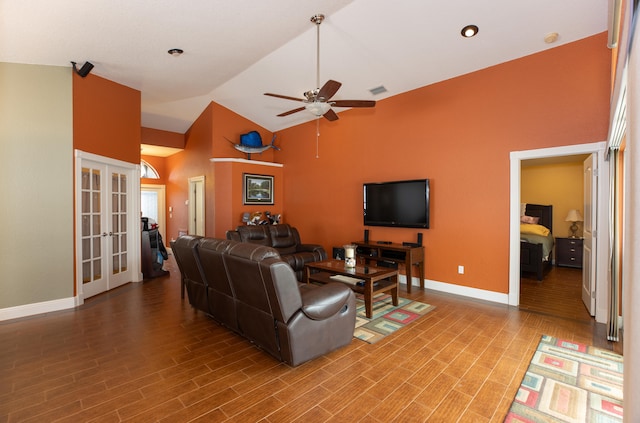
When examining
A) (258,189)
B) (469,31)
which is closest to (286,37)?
(469,31)

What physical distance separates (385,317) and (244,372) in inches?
70.9

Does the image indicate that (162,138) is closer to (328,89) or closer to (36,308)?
(36,308)

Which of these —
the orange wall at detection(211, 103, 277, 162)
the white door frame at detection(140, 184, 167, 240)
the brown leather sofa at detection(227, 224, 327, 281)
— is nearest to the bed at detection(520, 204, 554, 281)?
the brown leather sofa at detection(227, 224, 327, 281)

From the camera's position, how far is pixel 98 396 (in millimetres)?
2139

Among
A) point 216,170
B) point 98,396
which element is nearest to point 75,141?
point 216,170

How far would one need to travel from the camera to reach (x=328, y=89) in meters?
3.18

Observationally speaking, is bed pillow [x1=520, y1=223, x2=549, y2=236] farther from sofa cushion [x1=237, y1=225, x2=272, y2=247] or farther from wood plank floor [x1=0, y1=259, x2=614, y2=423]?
sofa cushion [x1=237, y1=225, x2=272, y2=247]

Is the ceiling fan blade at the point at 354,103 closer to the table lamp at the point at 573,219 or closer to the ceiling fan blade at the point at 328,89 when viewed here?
the ceiling fan blade at the point at 328,89

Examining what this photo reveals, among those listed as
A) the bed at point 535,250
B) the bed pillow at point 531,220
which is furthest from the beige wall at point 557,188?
the bed at point 535,250

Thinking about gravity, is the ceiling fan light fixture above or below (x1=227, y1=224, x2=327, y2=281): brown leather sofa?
above

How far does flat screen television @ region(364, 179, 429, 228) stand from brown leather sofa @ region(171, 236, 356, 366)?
2.60 m

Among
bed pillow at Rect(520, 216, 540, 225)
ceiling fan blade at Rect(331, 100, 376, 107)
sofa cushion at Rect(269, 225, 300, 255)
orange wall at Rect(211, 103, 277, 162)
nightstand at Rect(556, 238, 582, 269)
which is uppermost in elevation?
orange wall at Rect(211, 103, 277, 162)

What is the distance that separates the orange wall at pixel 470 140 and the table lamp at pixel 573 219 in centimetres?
378

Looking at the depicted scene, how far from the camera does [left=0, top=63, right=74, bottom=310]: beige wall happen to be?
3604mm
